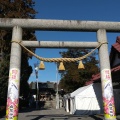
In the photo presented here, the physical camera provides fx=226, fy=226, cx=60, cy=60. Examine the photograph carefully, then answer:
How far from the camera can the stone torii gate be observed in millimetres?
10573

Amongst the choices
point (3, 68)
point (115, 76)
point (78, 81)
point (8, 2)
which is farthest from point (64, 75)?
point (115, 76)

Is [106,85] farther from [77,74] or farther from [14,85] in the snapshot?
[77,74]

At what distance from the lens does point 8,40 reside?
81.7 feet

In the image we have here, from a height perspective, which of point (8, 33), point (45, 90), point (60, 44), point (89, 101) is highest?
point (8, 33)

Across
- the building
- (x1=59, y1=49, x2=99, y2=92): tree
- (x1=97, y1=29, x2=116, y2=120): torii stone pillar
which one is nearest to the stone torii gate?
(x1=97, y1=29, x2=116, y2=120): torii stone pillar

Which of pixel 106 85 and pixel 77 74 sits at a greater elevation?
pixel 77 74

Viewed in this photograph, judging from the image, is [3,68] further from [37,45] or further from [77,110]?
[37,45]

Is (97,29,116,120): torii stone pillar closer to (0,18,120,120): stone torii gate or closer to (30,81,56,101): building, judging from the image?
(0,18,120,120): stone torii gate

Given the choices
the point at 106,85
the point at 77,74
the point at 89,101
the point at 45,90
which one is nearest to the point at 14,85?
the point at 106,85

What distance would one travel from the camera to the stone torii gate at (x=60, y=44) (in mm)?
10573

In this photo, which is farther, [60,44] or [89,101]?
[89,101]

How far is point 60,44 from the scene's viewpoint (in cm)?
1180

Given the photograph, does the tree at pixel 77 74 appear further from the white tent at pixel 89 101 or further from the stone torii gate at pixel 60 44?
the stone torii gate at pixel 60 44

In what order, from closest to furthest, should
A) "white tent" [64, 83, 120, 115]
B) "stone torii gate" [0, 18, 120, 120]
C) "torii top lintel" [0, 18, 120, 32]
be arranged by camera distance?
"stone torii gate" [0, 18, 120, 120] < "torii top lintel" [0, 18, 120, 32] < "white tent" [64, 83, 120, 115]
